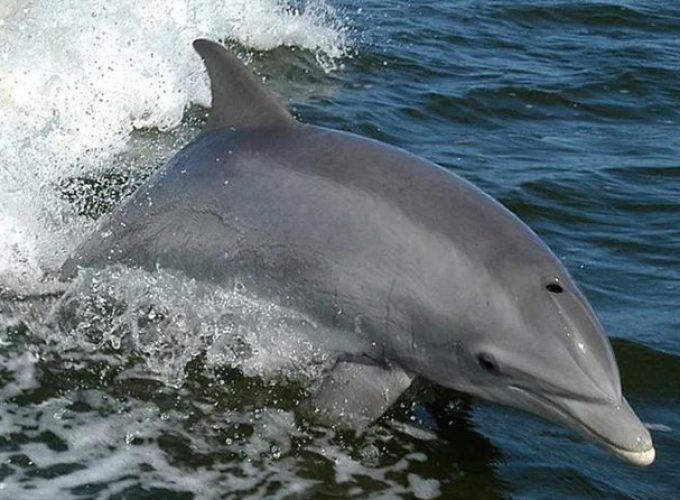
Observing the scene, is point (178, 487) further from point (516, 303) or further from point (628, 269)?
point (628, 269)

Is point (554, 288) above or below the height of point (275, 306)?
above

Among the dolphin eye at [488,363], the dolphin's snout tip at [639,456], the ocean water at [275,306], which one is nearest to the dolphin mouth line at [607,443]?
the dolphin's snout tip at [639,456]

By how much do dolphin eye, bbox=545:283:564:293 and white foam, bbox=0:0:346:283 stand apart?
3814 mm

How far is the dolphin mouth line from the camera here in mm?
5648

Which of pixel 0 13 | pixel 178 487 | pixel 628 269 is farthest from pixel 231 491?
pixel 0 13

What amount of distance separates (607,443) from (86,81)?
1011 cm

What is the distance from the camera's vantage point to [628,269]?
31.4 ft

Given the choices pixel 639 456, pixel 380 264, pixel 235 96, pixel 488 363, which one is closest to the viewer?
pixel 639 456

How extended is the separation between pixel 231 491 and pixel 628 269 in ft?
14.9

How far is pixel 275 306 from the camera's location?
6.77 metres

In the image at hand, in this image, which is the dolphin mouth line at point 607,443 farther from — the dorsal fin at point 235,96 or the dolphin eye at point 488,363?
the dorsal fin at point 235,96

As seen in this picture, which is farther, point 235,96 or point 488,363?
point 235,96

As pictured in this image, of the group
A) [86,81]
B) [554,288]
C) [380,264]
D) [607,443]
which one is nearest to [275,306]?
[380,264]

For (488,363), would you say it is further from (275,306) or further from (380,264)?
(275,306)
